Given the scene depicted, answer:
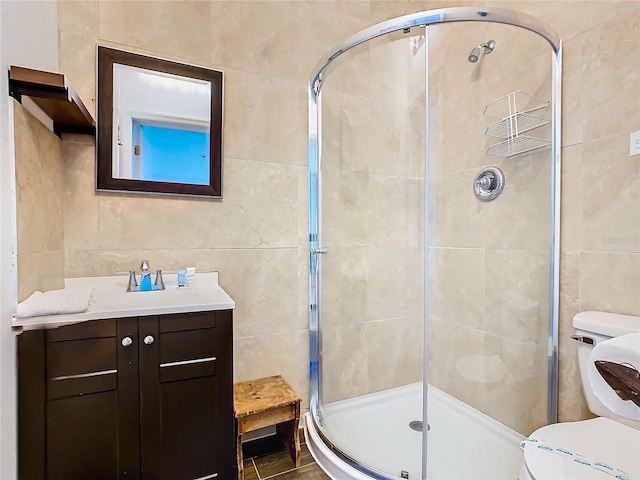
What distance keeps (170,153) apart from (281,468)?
5.15 feet

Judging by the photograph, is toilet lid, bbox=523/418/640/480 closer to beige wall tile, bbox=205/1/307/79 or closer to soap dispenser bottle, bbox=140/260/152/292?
soap dispenser bottle, bbox=140/260/152/292

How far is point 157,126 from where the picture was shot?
152 cm

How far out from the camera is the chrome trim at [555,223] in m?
1.42

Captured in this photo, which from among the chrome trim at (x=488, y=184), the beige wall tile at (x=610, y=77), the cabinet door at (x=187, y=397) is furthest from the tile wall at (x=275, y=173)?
the cabinet door at (x=187, y=397)

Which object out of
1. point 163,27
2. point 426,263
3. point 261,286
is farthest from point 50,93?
point 426,263

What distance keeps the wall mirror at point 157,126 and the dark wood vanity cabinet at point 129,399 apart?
689mm

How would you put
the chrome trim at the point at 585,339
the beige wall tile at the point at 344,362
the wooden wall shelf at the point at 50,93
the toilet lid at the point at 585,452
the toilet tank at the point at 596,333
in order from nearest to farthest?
the toilet lid at the point at 585,452, the wooden wall shelf at the point at 50,93, the toilet tank at the point at 596,333, the chrome trim at the point at 585,339, the beige wall tile at the point at 344,362

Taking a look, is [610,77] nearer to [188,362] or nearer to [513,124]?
[513,124]

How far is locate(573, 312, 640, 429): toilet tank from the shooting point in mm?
1121

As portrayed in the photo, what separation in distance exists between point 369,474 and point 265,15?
7.40ft

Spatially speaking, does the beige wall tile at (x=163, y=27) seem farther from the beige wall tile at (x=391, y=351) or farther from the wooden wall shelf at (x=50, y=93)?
the beige wall tile at (x=391, y=351)

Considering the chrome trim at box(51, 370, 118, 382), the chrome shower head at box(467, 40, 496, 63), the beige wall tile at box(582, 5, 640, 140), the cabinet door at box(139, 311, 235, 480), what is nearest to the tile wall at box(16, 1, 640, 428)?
the beige wall tile at box(582, 5, 640, 140)

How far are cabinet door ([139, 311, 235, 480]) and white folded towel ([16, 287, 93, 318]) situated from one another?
21 cm

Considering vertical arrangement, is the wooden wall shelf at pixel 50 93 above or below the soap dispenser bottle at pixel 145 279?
above
